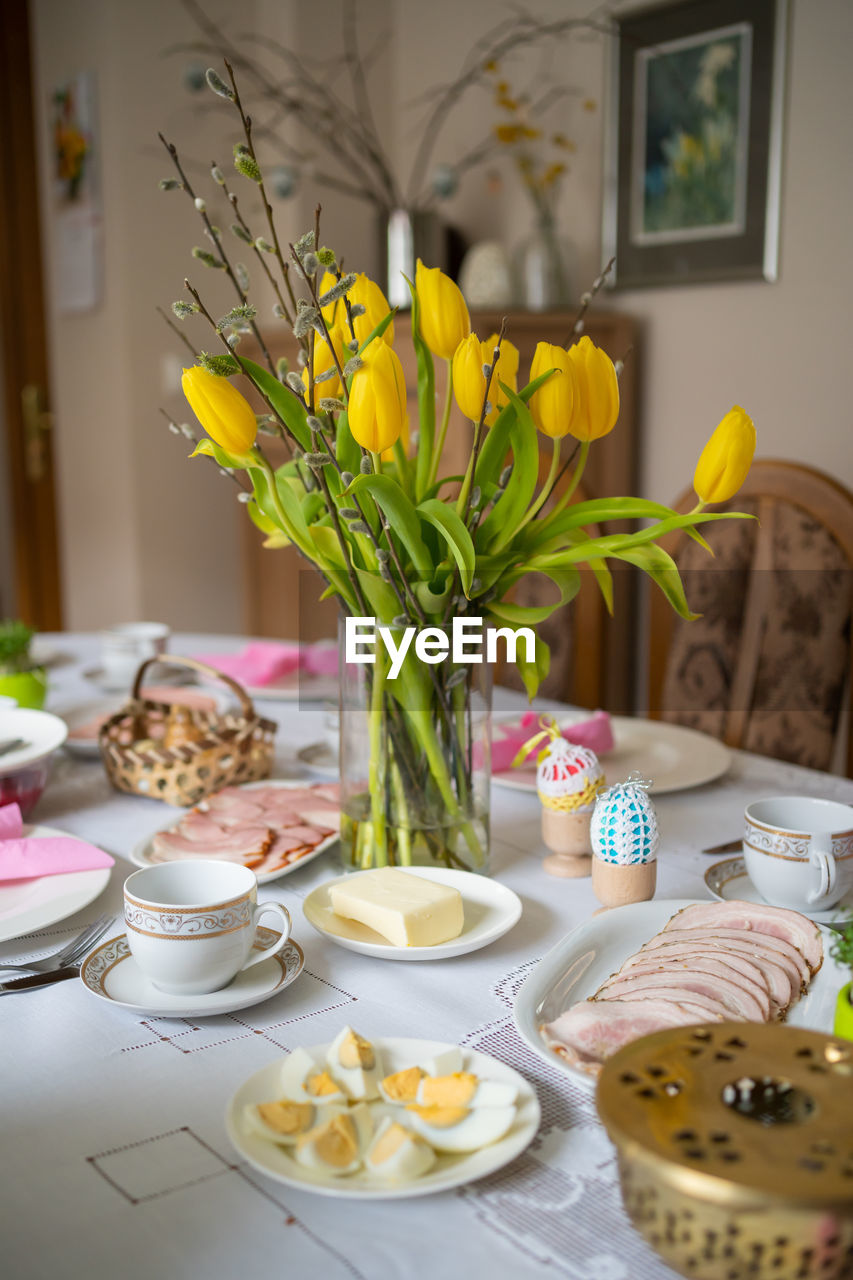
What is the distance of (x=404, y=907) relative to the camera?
81 centimetres

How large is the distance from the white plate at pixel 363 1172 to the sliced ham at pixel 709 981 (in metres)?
0.13

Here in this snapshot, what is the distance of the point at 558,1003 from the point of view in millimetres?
750

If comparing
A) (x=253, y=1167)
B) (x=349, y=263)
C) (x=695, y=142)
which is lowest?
(x=253, y=1167)

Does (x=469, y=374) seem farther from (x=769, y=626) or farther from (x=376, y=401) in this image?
(x=769, y=626)

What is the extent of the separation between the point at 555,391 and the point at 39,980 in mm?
569

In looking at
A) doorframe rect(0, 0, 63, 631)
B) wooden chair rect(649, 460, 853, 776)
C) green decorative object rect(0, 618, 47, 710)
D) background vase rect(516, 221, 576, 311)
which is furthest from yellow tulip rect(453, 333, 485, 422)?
doorframe rect(0, 0, 63, 631)

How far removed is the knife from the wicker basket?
37 cm

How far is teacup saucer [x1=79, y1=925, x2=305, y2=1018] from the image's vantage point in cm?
73

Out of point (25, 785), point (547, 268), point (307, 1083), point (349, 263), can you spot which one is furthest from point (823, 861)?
point (349, 263)

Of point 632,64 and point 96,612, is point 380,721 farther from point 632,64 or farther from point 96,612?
point 96,612

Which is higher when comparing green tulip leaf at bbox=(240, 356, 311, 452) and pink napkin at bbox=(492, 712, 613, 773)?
green tulip leaf at bbox=(240, 356, 311, 452)

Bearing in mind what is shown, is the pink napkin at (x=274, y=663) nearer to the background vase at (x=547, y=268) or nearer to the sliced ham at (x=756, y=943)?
the sliced ham at (x=756, y=943)

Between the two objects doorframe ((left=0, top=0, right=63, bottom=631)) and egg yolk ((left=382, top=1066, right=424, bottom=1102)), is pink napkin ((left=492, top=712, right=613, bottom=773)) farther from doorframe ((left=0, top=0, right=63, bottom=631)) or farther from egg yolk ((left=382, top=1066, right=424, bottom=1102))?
doorframe ((left=0, top=0, right=63, bottom=631))

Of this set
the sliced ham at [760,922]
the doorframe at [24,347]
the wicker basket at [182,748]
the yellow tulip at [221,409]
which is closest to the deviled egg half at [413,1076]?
the sliced ham at [760,922]
